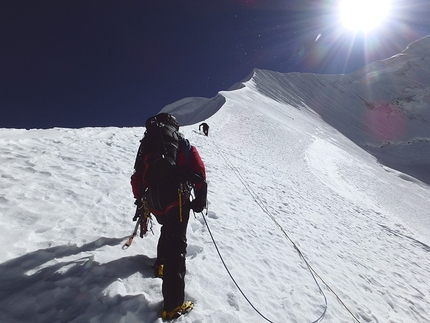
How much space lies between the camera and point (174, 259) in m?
2.72

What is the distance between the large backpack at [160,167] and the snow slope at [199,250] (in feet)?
3.80

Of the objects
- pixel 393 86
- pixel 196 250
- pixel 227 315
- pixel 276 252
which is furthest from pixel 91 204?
pixel 393 86

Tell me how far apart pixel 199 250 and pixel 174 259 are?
5.88ft

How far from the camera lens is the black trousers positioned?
2660 mm

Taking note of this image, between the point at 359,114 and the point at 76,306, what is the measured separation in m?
66.7

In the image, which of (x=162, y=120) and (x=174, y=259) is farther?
(x=162, y=120)

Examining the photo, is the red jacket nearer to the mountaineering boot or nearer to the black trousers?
the black trousers

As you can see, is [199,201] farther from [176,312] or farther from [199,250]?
[199,250]

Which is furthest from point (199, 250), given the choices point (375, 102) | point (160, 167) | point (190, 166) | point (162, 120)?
point (375, 102)

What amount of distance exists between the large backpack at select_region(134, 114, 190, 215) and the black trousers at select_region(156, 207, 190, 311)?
A: 0.52 ft

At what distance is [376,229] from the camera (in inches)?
363

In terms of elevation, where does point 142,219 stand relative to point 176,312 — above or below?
above

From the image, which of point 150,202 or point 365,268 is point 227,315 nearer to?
point 150,202

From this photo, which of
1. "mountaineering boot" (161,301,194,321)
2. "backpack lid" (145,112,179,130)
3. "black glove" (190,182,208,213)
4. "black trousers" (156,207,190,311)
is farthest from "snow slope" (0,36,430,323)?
"backpack lid" (145,112,179,130)
